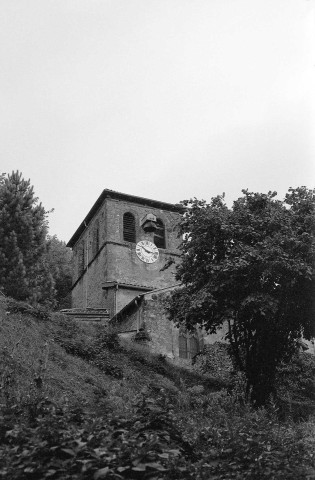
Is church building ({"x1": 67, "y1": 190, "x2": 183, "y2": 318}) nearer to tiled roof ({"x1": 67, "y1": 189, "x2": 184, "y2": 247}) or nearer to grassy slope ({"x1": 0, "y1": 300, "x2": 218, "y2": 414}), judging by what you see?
tiled roof ({"x1": 67, "y1": 189, "x2": 184, "y2": 247})

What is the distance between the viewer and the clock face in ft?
120

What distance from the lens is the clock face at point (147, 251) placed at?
36.5 meters

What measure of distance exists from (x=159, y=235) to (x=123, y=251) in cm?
323

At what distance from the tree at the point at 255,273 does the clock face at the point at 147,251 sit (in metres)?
16.3

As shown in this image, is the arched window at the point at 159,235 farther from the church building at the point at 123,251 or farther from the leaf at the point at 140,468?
the leaf at the point at 140,468

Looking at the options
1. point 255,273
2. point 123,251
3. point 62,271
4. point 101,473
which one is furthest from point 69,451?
point 62,271

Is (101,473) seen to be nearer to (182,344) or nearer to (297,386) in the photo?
(297,386)

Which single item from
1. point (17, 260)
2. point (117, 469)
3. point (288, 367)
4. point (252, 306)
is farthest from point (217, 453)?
point (17, 260)

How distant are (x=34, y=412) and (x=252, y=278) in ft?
37.6

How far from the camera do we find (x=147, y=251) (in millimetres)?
36906

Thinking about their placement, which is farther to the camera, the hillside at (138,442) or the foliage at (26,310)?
the foliage at (26,310)

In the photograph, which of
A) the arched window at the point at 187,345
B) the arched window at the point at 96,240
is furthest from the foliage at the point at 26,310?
the arched window at the point at 96,240

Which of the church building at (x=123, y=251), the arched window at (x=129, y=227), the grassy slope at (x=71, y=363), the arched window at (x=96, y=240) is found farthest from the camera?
the arched window at (x=96, y=240)

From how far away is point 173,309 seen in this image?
20781 millimetres
